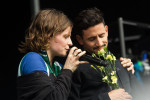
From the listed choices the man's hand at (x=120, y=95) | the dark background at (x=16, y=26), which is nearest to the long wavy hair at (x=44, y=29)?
the man's hand at (x=120, y=95)

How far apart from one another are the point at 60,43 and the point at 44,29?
12 cm

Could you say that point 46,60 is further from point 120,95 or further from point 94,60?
point 120,95

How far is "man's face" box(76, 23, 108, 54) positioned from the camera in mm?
1281

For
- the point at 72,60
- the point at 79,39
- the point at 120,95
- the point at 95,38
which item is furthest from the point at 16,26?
the point at 120,95

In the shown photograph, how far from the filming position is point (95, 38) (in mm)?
1295

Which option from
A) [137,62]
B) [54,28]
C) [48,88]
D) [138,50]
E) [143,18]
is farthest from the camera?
[143,18]

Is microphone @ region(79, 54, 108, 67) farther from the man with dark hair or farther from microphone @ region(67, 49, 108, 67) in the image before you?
the man with dark hair

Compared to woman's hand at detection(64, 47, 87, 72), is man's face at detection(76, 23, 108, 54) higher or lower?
higher

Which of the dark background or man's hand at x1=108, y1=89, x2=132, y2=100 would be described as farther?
the dark background

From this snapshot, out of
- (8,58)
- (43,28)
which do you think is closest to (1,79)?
(8,58)

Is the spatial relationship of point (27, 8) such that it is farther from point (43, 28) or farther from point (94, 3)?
point (43, 28)

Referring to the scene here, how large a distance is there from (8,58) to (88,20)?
1.92 meters

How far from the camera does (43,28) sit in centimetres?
123

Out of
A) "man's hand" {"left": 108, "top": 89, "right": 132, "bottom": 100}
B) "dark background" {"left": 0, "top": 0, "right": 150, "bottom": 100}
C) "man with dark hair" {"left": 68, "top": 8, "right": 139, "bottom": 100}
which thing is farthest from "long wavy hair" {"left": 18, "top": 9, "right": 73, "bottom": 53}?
"dark background" {"left": 0, "top": 0, "right": 150, "bottom": 100}
